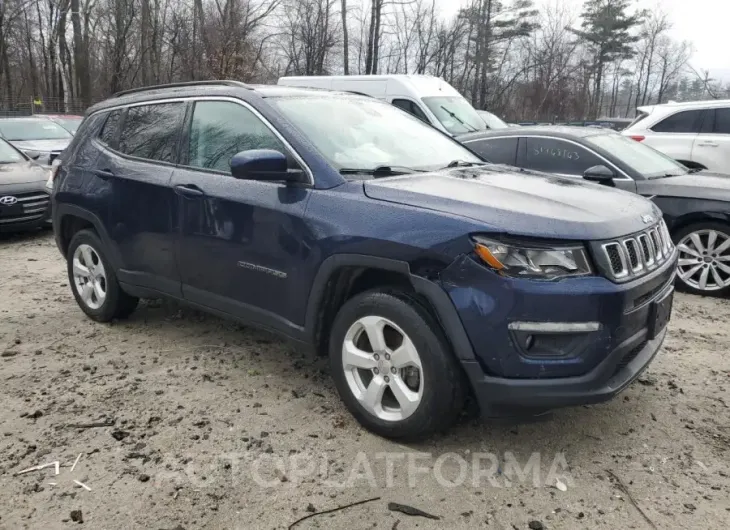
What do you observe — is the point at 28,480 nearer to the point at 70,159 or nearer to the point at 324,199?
the point at 324,199

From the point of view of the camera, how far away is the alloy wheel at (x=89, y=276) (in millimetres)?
4766

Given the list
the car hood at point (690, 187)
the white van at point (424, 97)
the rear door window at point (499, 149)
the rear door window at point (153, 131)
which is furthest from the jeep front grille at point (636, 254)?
the white van at point (424, 97)

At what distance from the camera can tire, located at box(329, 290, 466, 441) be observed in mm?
2787

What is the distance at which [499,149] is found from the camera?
7082mm

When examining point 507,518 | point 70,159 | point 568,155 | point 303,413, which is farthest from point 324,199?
point 568,155

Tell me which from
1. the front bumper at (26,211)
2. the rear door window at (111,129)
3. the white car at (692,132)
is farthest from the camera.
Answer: the white car at (692,132)

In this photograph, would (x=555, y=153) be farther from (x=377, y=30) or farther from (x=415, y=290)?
(x=377, y=30)

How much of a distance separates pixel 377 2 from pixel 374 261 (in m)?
32.1

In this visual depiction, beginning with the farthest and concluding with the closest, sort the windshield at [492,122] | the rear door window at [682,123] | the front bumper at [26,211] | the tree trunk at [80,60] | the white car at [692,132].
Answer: the tree trunk at [80,60]
the windshield at [492,122]
the rear door window at [682,123]
the white car at [692,132]
the front bumper at [26,211]

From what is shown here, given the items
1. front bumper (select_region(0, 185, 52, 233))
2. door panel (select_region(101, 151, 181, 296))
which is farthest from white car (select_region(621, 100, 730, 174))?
front bumper (select_region(0, 185, 52, 233))

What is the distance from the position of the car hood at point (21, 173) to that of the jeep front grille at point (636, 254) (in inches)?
318

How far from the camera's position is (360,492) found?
107 inches

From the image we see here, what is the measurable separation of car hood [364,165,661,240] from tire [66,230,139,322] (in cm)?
246

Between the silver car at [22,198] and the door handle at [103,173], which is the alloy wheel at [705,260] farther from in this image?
the silver car at [22,198]
